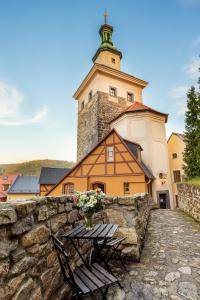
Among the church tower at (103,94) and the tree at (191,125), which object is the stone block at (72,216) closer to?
the tree at (191,125)

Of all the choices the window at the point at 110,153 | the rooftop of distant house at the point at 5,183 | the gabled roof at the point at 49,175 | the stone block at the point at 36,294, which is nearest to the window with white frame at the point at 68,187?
the window at the point at 110,153

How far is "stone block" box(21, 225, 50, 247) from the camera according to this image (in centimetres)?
166

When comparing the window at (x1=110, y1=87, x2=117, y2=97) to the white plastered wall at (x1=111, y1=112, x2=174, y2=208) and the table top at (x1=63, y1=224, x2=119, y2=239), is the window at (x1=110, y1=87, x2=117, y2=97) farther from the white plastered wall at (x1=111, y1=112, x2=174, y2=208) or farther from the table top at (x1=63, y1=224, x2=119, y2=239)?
the table top at (x1=63, y1=224, x2=119, y2=239)

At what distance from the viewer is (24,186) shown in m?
29.1

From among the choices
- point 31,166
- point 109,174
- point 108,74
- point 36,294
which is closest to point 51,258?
point 36,294

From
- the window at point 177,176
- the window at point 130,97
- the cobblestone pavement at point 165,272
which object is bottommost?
the cobblestone pavement at point 165,272

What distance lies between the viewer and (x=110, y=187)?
12320mm

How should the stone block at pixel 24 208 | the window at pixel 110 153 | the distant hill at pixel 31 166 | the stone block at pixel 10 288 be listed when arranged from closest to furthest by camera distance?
the stone block at pixel 10 288 < the stone block at pixel 24 208 < the window at pixel 110 153 < the distant hill at pixel 31 166

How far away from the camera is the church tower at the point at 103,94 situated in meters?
20.2

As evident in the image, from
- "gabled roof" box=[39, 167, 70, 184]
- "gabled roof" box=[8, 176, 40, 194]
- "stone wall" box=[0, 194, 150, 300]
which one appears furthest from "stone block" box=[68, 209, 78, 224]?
"gabled roof" box=[8, 176, 40, 194]

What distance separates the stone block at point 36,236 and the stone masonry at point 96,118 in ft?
56.3

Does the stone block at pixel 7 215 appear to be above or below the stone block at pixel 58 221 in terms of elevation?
above

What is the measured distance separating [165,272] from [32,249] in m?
2.44

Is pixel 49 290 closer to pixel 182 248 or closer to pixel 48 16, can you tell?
pixel 182 248
